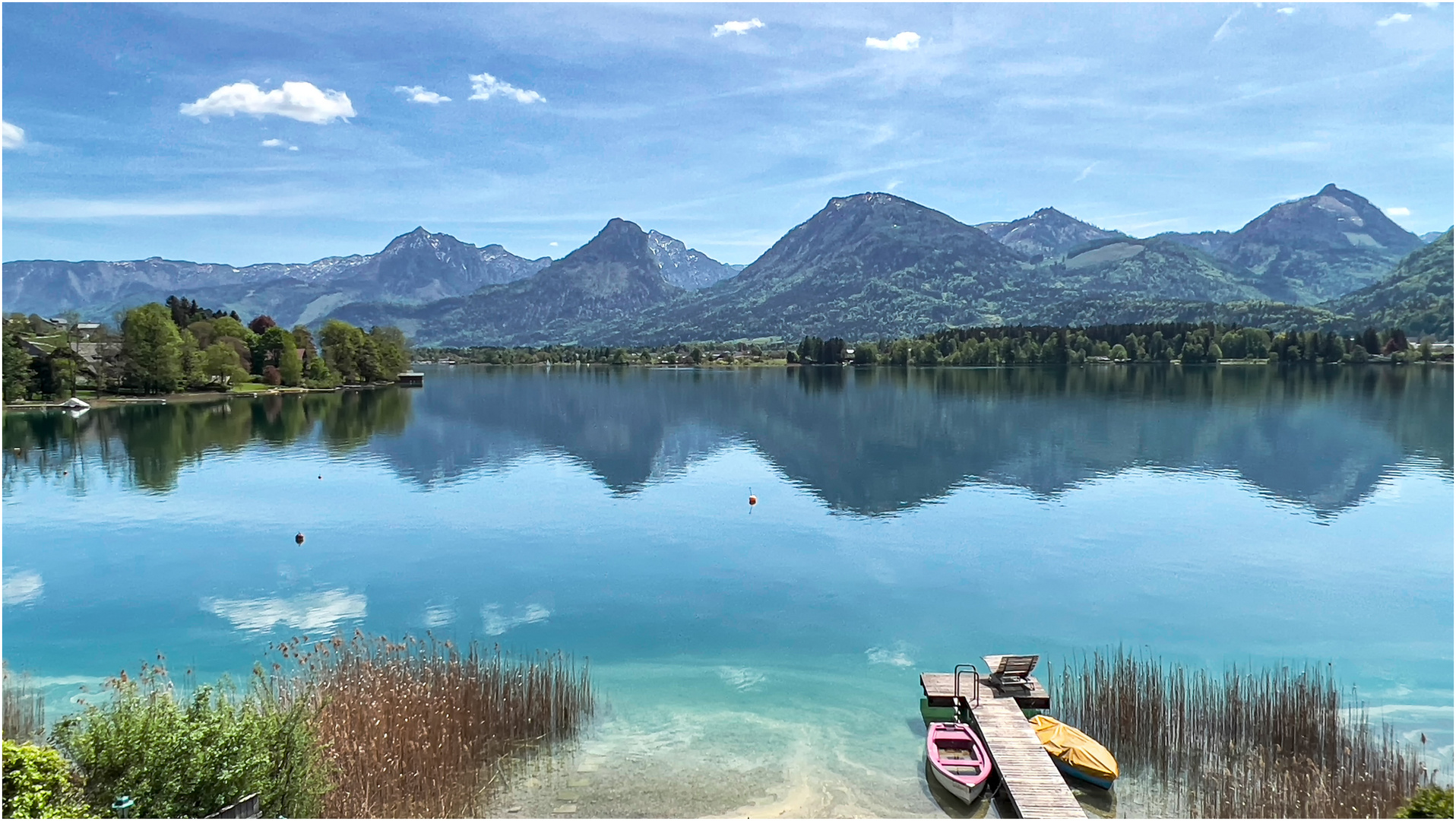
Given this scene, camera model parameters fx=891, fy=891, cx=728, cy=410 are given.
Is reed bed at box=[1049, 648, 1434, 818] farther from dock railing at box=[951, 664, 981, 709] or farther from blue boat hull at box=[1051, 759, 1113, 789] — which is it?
dock railing at box=[951, 664, 981, 709]

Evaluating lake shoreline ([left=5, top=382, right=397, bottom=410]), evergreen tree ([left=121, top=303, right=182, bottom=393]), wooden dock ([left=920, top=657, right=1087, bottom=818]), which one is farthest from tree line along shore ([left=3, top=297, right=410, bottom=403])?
wooden dock ([left=920, top=657, right=1087, bottom=818])

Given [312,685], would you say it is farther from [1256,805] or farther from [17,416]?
[17,416]

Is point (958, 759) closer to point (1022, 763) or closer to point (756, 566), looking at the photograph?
point (1022, 763)

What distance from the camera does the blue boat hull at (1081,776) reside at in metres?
17.8

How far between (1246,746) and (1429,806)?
8.07 metres

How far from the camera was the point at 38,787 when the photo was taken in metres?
11.6

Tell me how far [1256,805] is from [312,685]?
18.8m

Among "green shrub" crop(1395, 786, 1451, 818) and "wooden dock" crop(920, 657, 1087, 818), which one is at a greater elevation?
"green shrub" crop(1395, 786, 1451, 818)

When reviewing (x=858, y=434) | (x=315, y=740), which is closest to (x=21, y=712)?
(x=315, y=740)

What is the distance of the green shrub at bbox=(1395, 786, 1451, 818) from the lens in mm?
11438

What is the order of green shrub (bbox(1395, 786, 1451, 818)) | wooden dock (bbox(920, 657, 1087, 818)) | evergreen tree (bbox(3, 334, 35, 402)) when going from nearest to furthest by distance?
green shrub (bbox(1395, 786, 1451, 818)), wooden dock (bbox(920, 657, 1087, 818)), evergreen tree (bbox(3, 334, 35, 402))

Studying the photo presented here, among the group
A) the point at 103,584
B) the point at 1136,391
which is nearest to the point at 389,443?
the point at 103,584

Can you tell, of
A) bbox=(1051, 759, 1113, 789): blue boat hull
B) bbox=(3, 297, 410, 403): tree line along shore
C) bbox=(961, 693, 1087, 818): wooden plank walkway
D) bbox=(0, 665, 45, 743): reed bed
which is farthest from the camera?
bbox=(3, 297, 410, 403): tree line along shore

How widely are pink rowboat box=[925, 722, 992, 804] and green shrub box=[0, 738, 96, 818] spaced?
14.5 m
